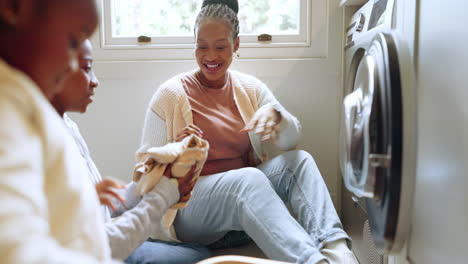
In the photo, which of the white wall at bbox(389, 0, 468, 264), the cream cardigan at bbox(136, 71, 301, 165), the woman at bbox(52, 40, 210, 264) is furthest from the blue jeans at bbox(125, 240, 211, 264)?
the white wall at bbox(389, 0, 468, 264)

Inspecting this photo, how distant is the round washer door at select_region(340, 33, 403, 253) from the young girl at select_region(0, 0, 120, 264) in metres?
0.50

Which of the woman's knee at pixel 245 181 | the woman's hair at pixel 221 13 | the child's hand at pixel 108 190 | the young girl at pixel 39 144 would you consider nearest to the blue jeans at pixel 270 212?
the woman's knee at pixel 245 181

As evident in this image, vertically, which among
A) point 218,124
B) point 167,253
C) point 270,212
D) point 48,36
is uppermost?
point 48,36

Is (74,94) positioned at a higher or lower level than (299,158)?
higher

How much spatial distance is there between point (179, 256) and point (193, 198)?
19 centimetres

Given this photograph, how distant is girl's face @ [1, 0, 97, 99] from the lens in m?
0.38

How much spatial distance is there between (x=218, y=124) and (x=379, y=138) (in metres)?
0.91

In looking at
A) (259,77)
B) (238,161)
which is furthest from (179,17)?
(238,161)

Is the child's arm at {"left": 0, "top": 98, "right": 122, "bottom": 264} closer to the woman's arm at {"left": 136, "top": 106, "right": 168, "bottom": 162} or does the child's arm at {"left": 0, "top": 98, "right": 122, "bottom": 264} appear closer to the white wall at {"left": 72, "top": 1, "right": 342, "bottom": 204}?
the woman's arm at {"left": 136, "top": 106, "right": 168, "bottom": 162}

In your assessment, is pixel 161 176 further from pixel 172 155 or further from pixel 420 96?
pixel 420 96

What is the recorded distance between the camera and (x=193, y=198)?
4.71 ft

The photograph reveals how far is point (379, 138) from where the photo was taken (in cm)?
77

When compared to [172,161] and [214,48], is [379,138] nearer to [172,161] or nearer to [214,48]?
[172,161]

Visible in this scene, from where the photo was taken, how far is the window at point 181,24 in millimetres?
1964
